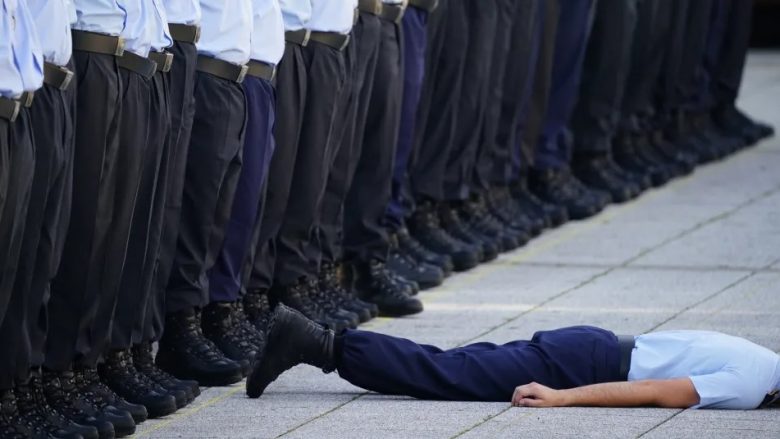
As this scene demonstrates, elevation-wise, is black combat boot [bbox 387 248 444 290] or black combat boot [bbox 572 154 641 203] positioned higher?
black combat boot [bbox 387 248 444 290]

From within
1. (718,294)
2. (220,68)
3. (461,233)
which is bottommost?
(461,233)

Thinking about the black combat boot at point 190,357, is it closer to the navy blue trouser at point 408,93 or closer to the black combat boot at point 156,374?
the black combat boot at point 156,374

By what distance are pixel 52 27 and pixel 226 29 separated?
129 cm

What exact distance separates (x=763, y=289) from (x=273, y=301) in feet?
7.93

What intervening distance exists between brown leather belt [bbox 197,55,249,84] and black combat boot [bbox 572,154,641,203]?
17.4ft

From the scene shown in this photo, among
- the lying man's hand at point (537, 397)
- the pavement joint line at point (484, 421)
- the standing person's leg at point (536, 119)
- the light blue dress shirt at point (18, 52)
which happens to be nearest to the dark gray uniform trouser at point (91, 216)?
the light blue dress shirt at point (18, 52)

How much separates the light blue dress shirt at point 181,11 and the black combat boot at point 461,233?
11.4ft

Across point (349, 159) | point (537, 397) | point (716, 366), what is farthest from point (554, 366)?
point (349, 159)

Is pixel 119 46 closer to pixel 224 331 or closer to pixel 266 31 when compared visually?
pixel 266 31

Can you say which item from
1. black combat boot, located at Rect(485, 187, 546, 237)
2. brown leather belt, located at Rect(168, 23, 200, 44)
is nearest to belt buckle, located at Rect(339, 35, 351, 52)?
brown leather belt, located at Rect(168, 23, 200, 44)

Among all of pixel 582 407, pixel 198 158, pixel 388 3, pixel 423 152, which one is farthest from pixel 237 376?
pixel 423 152

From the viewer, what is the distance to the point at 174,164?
6852 millimetres

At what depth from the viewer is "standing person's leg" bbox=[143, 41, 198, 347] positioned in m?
6.81

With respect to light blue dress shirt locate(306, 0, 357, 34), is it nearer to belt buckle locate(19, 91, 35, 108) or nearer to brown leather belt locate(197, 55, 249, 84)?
brown leather belt locate(197, 55, 249, 84)
